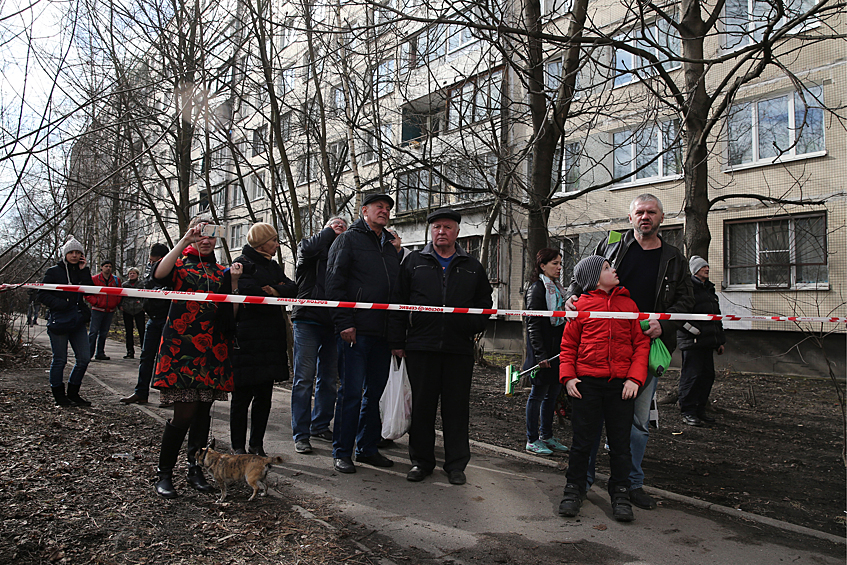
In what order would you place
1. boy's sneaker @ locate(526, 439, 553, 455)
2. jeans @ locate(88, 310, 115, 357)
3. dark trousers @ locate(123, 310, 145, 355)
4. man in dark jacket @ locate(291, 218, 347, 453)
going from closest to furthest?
1. man in dark jacket @ locate(291, 218, 347, 453)
2. boy's sneaker @ locate(526, 439, 553, 455)
3. jeans @ locate(88, 310, 115, 357)
4. dark trousers @ locate(123, 310, 145, 355)

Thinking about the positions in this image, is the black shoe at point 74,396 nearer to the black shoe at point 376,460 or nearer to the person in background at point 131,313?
the black shoe at point 376,460

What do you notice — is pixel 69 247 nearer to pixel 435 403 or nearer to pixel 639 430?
pixel 435 403

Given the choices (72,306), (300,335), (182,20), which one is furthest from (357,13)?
(300,335)

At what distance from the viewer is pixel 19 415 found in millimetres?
6371

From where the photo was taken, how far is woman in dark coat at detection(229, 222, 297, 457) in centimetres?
469

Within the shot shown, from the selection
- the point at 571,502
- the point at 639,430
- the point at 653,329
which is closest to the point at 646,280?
the point at 653,329

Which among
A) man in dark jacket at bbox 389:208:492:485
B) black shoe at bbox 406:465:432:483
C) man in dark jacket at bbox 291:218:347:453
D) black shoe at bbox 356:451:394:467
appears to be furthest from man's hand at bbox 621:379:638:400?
man in dark jacket at bbox 291:218:347:453

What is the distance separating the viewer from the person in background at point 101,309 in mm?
10750

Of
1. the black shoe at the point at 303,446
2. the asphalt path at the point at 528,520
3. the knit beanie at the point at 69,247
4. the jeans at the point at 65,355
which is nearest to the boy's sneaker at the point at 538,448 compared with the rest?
the asphalt path at the point at 528,520

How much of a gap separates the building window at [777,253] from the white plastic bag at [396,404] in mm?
12650

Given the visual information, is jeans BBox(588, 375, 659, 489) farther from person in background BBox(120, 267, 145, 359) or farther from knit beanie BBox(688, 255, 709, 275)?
person in background BBox(120, 267, 145, 359)

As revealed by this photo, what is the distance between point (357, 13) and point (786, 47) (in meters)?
11.2

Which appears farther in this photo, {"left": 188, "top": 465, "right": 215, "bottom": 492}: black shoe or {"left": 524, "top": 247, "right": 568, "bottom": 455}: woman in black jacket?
{"left": 524, "top": 247, "right": 568, "bottom": 455}: woman in black jacket

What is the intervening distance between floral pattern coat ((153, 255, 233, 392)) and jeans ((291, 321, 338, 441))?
1.25 m
